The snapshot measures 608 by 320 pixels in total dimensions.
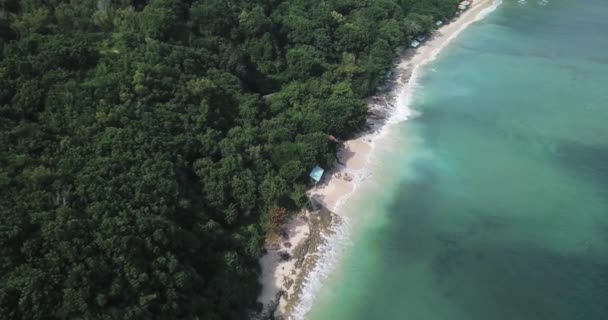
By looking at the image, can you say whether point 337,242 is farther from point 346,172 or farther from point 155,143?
point 155,143

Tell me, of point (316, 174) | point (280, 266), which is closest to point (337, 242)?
point (280, 266)

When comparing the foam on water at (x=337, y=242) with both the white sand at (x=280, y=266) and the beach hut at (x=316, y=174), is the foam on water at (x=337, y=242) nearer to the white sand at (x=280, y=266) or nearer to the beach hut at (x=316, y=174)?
the white sand at (x=280, y=266)

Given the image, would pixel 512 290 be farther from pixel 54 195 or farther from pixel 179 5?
pixel 179 5

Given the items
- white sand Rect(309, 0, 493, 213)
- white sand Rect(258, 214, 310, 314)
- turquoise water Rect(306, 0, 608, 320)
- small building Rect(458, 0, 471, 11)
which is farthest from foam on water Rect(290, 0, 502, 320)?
small building Rect(458, 0, 471, 11)

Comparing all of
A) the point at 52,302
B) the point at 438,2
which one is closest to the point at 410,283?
the point at 52,302

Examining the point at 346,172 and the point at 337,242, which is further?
the point at 346,172
